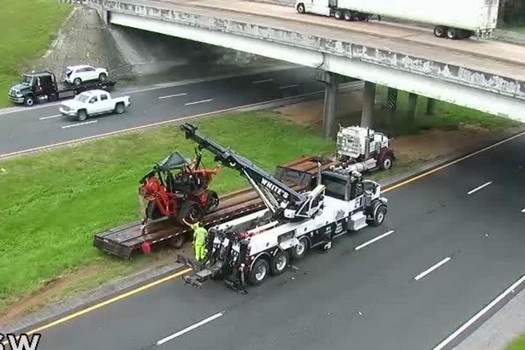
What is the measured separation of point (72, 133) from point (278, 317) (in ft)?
73.8

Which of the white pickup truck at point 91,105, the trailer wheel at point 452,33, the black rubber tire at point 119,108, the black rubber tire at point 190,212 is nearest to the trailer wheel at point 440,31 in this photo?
the trailer wheel at point 452,33

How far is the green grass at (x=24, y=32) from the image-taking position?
49506mm

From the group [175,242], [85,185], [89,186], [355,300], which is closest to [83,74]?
[85,185]

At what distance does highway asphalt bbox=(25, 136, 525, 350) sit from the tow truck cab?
26.4m

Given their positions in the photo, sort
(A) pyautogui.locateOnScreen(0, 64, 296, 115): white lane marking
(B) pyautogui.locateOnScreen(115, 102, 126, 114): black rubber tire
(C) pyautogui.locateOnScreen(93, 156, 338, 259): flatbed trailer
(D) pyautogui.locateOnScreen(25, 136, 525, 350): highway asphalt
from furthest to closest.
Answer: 1. (A) pyautogui.locateOnScreen(0, 64, 296, 115): white lane marking
2. (B) pyautogui.locateOnScreen(115, 102, 126, 114): black rubber tire
3. (C) pyautogui.locateOnScreen(93, 156, 338, 259): flatbed trailer
4. (D) pyautogui.locateOnScreen(25, 136, 525, 350): highway asphalt

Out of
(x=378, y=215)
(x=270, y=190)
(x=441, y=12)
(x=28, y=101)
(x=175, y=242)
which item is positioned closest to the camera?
(x=270, y=190)

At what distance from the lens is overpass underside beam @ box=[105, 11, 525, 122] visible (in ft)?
98.8

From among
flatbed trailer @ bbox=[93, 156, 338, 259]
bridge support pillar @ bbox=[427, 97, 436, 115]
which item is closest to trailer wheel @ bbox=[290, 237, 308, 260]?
flatbed trailer @ bbox=[93, 156, 338, 259]

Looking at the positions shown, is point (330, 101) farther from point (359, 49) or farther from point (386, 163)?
point (386, 163)

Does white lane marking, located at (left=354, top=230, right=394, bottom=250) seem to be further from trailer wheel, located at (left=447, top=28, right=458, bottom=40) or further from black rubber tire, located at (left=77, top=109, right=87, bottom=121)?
black rubber tire, located at (left=77, top=109, right=87, bottom=121)

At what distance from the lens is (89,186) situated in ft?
101

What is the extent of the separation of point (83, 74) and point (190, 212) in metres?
26.3

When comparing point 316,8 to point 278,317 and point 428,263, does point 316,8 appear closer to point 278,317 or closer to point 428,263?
point 428,263

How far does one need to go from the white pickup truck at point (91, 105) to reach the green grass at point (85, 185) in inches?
183
